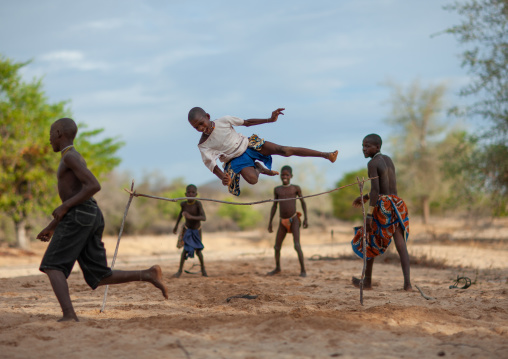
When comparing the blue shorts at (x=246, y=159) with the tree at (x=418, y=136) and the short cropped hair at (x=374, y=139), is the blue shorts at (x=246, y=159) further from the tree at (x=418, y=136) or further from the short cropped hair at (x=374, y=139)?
the tree at (x=418, y=136)

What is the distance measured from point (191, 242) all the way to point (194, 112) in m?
4.18

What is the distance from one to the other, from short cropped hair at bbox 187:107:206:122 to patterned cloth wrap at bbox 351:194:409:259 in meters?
2.92

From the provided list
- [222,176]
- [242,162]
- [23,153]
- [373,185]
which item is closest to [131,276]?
[222,176]

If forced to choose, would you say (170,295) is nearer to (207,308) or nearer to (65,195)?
(207,308)

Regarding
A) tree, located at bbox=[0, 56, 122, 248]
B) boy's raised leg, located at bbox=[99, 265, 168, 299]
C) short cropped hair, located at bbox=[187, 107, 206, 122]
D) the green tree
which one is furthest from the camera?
the green tree

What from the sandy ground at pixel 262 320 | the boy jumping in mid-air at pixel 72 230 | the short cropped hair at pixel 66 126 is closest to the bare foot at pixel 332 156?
the sandy ground at pixel 262 320

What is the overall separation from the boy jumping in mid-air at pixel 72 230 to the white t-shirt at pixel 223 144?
4.98 ft

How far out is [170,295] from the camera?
7254 mm

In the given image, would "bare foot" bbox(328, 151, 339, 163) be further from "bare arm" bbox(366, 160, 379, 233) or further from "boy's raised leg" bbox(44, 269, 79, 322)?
"boy's raised leg" bbox(44, 269, 79, 322)

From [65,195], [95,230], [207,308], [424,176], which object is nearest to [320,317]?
[207,308]

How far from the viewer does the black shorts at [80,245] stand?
4.93 meters

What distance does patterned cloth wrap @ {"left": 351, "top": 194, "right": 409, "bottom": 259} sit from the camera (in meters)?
7.31

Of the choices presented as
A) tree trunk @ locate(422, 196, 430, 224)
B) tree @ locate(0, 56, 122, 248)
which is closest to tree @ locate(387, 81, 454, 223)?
tree trunk @ locate(422, 196, 430, 224)

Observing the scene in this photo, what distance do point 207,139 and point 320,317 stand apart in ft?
8.26
